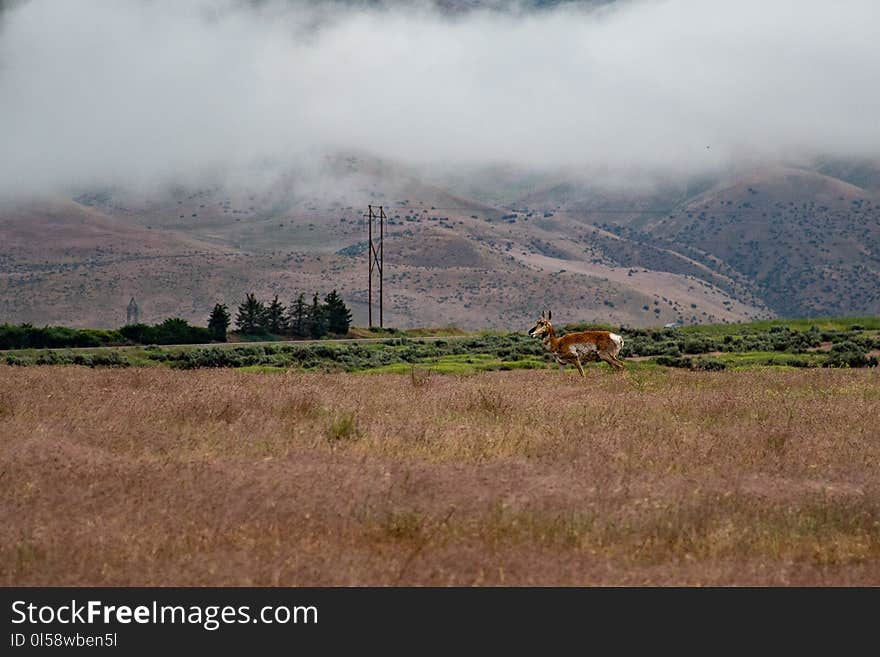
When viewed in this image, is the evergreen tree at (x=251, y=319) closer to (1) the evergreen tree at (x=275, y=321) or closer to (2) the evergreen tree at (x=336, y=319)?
(1) the evergreen tree at (x=275, y=321)

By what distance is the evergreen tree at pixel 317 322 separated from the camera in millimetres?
72688

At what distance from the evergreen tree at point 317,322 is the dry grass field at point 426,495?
53400mm

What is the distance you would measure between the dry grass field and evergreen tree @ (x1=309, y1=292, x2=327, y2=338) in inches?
2102

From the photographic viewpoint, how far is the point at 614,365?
104ft

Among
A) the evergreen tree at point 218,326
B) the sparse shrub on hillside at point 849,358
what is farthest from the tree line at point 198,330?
the sparse shrub on hillside at point 849,358

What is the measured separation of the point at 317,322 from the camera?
7325 centimetres

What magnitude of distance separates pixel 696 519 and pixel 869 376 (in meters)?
21.4

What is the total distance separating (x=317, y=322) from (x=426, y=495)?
205ft

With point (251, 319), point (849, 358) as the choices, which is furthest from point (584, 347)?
point (251, 319)

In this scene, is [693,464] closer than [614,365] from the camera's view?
Yes
